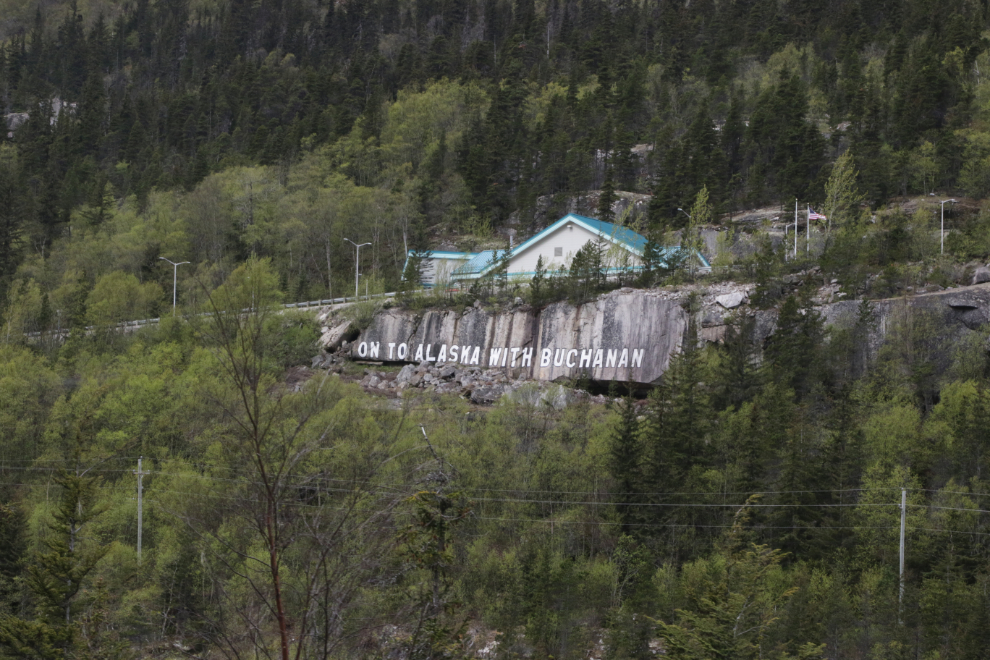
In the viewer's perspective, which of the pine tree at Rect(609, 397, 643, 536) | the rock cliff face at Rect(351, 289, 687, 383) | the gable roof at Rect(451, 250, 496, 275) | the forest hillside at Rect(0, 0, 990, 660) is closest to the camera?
the forest hillside at Rect(0, 0, 990, 660)

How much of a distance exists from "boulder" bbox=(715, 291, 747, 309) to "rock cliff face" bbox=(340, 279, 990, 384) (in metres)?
0.06

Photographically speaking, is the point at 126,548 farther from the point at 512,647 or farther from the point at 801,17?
the point at 801,17

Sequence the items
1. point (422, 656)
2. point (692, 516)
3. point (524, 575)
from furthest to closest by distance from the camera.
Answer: point (692, 516) < point (524, 575) < point (422, 656)

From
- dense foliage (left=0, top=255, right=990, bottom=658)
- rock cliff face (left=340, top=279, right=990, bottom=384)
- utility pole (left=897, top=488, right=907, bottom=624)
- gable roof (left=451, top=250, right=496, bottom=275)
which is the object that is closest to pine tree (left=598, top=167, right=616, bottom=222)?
gable roof (left=451, top=250, right=496, bottom=275)

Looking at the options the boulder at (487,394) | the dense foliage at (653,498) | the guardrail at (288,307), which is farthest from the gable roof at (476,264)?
the dense foliage at (653,498)

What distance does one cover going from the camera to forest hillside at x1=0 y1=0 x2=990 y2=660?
1847 cm

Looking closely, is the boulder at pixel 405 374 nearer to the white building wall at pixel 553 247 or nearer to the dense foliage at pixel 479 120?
the white building wall at pixel 553 247

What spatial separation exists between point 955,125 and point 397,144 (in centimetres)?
5363

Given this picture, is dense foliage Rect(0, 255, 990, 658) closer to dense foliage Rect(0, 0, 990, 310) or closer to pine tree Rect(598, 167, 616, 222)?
pine tree Rect(598, 167, 616, 222)

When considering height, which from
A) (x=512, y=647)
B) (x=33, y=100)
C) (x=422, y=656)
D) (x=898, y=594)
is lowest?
(x=512, y=647)

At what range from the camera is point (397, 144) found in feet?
342

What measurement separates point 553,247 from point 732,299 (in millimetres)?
16593

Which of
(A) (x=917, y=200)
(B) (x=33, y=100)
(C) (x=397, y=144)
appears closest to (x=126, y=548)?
(A) (x=917, y=200)

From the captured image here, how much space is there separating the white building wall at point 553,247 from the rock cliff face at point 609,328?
7.50 meters
